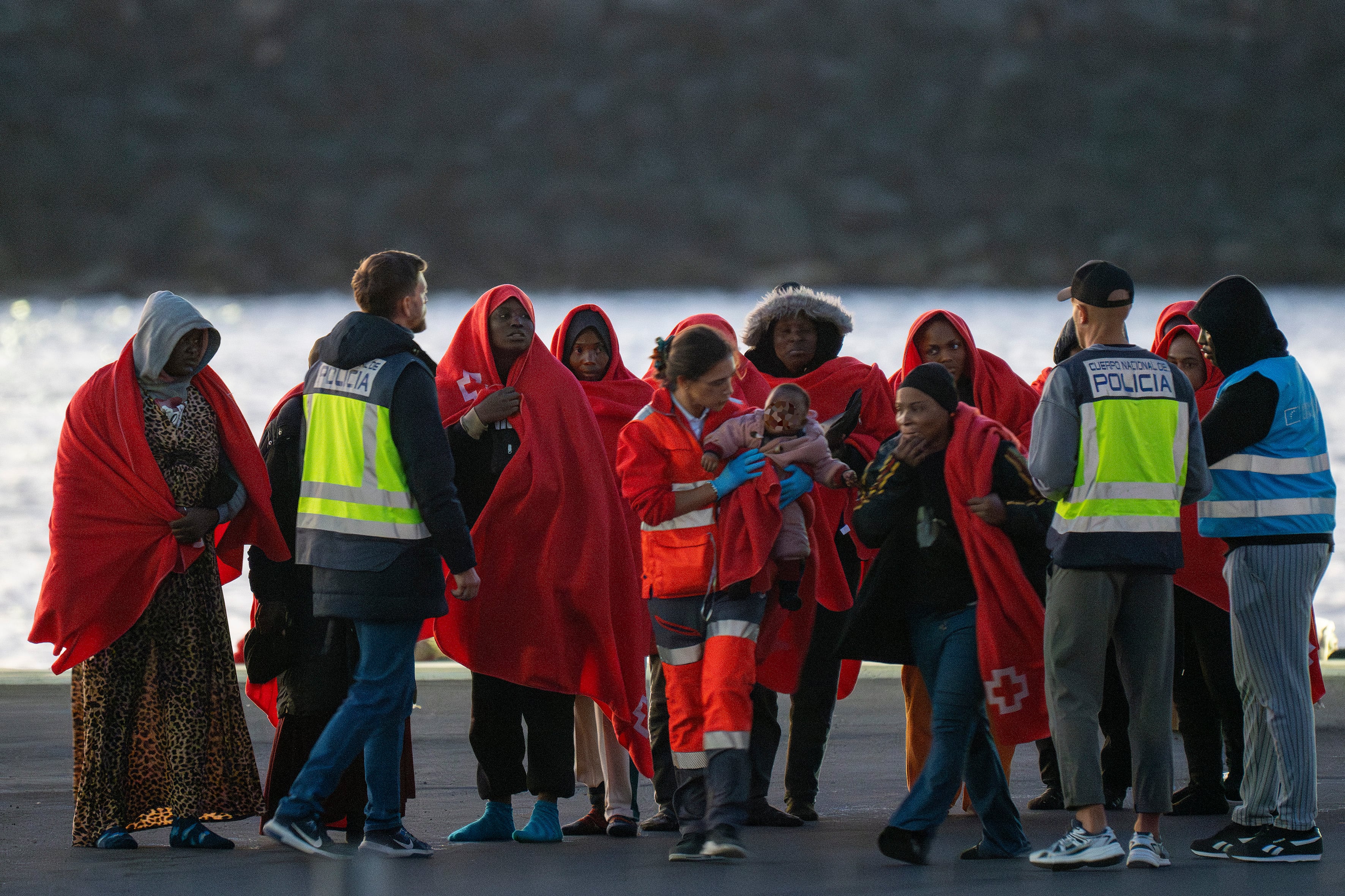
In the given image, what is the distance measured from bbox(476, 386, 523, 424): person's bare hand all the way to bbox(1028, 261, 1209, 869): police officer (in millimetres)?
1897

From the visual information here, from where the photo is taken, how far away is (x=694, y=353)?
614 centimetres

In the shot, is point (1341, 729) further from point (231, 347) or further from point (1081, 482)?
point (231, 347)

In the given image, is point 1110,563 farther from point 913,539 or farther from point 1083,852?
point 1083,852

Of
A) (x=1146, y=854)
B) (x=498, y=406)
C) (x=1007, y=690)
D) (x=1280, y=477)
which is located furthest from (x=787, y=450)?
(x=1146, y=854)

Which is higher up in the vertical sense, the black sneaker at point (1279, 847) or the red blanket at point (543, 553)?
the red blanket at point (543, 553)

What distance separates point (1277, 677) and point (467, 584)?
8.43ft

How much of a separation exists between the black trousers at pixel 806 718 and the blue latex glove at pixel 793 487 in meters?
0.87

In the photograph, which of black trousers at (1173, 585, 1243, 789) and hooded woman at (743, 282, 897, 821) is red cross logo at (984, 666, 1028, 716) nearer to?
hooded woman at (743, 282, 897, 821)

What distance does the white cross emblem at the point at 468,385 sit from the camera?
6.88 meters

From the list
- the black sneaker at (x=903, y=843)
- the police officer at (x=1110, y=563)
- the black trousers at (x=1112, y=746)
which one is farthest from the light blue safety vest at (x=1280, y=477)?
the black sneaker at (x=903, y=843)

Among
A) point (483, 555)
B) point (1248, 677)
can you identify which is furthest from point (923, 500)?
point (483, 555)

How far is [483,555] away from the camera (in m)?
6.81

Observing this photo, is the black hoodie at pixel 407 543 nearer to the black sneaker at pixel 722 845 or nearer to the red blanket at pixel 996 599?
the black sneaker at pixel 722 845

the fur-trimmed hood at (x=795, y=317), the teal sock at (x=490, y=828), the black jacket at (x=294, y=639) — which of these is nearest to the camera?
the black jacket at (x=294, y=639)
